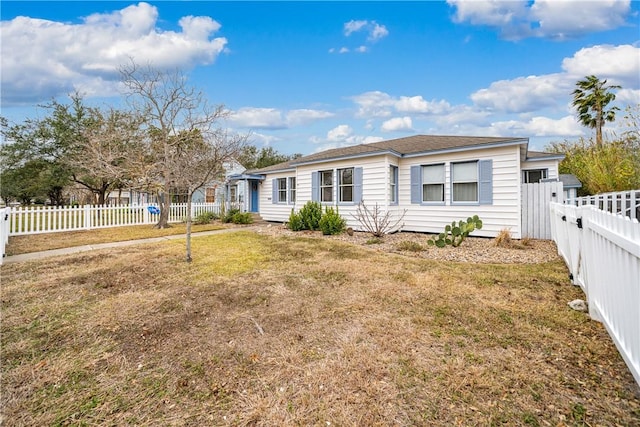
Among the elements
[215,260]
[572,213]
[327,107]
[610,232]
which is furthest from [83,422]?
[327,107]

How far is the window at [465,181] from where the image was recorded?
9078 mm

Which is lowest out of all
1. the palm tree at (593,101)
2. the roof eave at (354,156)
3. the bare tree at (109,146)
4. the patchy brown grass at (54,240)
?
the patchy brown grass at (54,240)

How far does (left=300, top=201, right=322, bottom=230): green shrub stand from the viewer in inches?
417

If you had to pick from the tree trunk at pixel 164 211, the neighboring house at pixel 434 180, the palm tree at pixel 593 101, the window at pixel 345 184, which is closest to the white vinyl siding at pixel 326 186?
the neighboring house at pixel 434 180

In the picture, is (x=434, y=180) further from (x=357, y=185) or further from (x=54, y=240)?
(x=54, y=240)

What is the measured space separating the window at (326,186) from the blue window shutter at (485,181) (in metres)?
5.22

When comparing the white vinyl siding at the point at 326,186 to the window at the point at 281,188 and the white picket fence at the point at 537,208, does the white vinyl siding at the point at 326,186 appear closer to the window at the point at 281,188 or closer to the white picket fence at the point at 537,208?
the window at the point at 281,188

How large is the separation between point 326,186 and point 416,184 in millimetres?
3524

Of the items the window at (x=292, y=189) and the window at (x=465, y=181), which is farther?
the window at (x=292, y=189)

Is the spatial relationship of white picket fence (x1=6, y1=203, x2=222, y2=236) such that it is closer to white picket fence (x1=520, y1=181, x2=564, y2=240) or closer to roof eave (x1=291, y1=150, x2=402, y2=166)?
roof eave (x1=291, y1=150, x2=402, y2=166)

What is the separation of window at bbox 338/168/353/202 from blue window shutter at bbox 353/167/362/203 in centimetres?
27

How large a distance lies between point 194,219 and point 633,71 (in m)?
20.4

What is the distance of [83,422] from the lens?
70.6 inches

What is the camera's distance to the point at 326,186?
11719 millimetres
